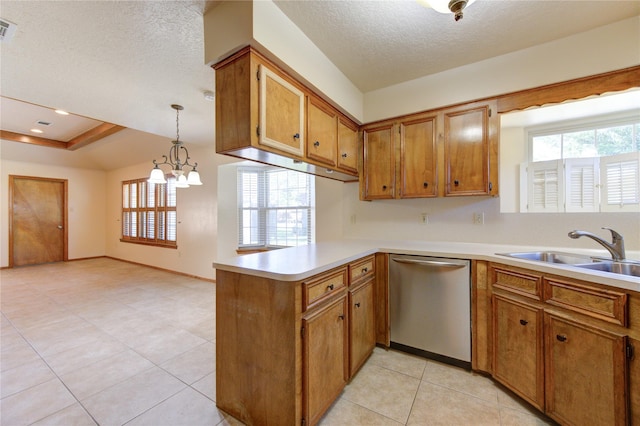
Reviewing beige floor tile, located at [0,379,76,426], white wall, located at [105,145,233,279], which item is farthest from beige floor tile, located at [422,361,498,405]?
white wall, located at [105,145,233,279]

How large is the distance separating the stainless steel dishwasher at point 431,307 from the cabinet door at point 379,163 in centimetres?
79

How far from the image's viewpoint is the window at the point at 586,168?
203 centimetres

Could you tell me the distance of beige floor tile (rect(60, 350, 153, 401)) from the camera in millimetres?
1858

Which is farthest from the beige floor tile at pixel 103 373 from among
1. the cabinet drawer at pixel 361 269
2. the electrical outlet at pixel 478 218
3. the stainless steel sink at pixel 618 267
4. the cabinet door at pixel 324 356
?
the stainless steel sink at pixel 618 267

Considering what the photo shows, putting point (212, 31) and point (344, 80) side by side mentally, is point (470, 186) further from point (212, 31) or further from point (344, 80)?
point (212, 31)

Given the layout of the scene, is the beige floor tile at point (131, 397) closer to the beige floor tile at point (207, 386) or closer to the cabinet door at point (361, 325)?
the beige floor tile at point (207, 386)

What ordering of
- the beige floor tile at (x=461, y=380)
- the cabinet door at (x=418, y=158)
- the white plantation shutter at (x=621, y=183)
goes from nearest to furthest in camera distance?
the beige floor tile at (x=461, y=380) → the white plantation shutter at (x=621, y=183) → the cabinet door at (x=418, y=158)

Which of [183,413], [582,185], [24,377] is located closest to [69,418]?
[183,413]

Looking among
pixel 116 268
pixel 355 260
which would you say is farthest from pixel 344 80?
pixel 116 268

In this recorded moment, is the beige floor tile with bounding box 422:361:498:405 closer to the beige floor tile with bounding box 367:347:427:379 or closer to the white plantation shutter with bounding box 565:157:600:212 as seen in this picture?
the beige floor tile with bounding box 367:347:427:379

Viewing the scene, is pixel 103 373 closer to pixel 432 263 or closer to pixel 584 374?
pixel 432 263

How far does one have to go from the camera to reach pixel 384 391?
70.7 inches

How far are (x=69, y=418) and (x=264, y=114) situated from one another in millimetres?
2280

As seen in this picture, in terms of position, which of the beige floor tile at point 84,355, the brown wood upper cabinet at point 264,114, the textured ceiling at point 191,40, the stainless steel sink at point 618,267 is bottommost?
the beige floor tile at point 84,355
